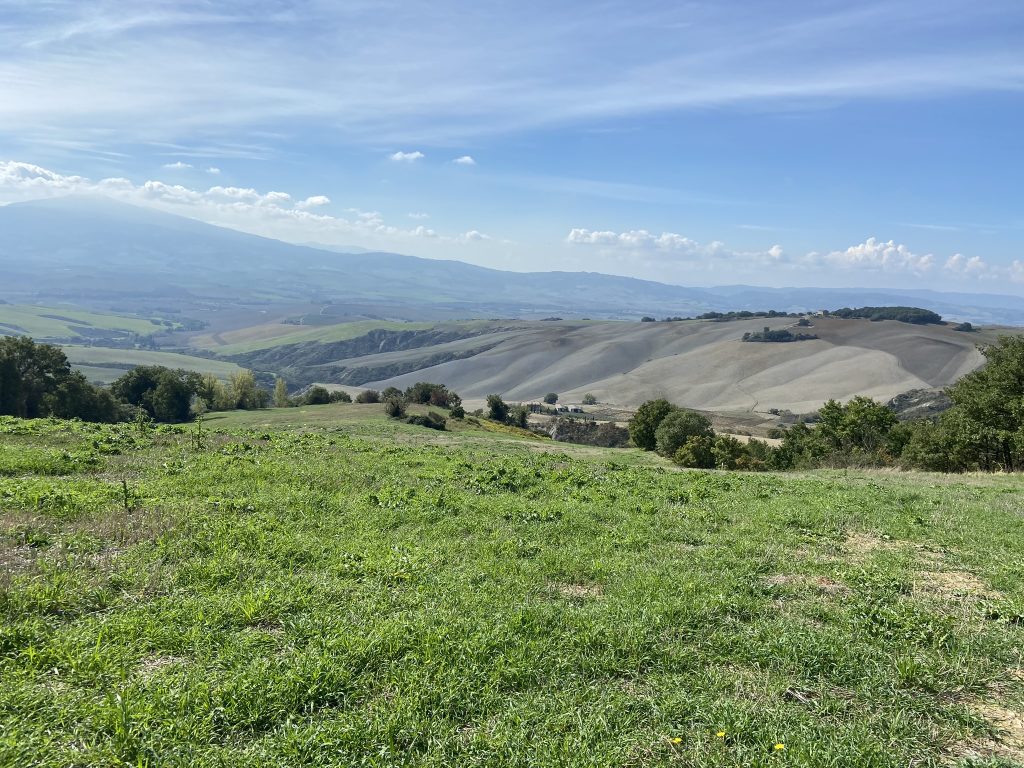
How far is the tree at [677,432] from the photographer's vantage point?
45.9 m

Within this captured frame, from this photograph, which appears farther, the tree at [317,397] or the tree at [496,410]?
the tree at [496,410]

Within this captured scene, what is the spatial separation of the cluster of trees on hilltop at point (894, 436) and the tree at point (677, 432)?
75 mm

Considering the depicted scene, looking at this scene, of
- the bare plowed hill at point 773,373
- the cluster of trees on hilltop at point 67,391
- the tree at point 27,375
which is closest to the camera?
the tree at point 27,375

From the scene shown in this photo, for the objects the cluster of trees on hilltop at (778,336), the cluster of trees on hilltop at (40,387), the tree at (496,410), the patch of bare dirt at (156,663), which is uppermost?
the cluster of trees on hilltop at (778,336)

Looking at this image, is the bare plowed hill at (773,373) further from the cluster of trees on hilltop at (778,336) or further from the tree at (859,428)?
the tree at (859,428)

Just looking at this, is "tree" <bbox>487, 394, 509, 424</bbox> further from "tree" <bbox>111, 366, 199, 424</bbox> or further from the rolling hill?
the rolling hill

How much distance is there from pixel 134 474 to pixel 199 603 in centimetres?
836

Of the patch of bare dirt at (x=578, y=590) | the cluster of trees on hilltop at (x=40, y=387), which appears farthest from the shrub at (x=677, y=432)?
the cluster of trees on hilltop at (x=40, y=387)

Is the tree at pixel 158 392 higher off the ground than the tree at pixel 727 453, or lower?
lower

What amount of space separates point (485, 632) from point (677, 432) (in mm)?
41329

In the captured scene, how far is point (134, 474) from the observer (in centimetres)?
1379

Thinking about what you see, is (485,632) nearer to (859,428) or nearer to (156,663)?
(156,663)

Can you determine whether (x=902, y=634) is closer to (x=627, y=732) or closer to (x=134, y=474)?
(x=627, y=732)

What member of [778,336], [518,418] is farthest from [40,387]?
[778,336]
